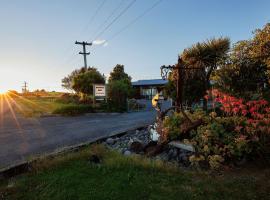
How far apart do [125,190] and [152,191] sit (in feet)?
1.54

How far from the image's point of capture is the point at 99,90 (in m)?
20.1

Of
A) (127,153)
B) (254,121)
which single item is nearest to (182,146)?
(127,153)

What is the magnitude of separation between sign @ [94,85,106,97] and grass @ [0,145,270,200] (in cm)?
1447

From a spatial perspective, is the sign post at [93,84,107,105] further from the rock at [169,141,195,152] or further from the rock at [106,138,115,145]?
the rock at [169,141,195,152]

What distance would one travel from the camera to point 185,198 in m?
3.75

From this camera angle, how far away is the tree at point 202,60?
11805mm

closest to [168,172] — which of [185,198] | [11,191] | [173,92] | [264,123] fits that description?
[185,198]

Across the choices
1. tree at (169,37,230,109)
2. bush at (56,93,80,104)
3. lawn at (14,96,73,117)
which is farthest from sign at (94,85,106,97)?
tree at (169,37,230,109)

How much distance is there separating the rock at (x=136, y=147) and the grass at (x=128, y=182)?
3.25 feet

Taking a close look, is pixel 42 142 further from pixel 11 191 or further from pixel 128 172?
pixel 128 172

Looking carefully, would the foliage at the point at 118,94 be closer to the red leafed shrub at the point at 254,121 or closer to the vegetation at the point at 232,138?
the red leafed shrub at the point at 254,121

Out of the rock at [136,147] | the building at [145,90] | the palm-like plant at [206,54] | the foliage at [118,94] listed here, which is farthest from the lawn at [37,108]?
the building at [145,90]

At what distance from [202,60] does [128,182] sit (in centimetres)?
906

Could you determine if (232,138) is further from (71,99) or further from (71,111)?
(71,99)
